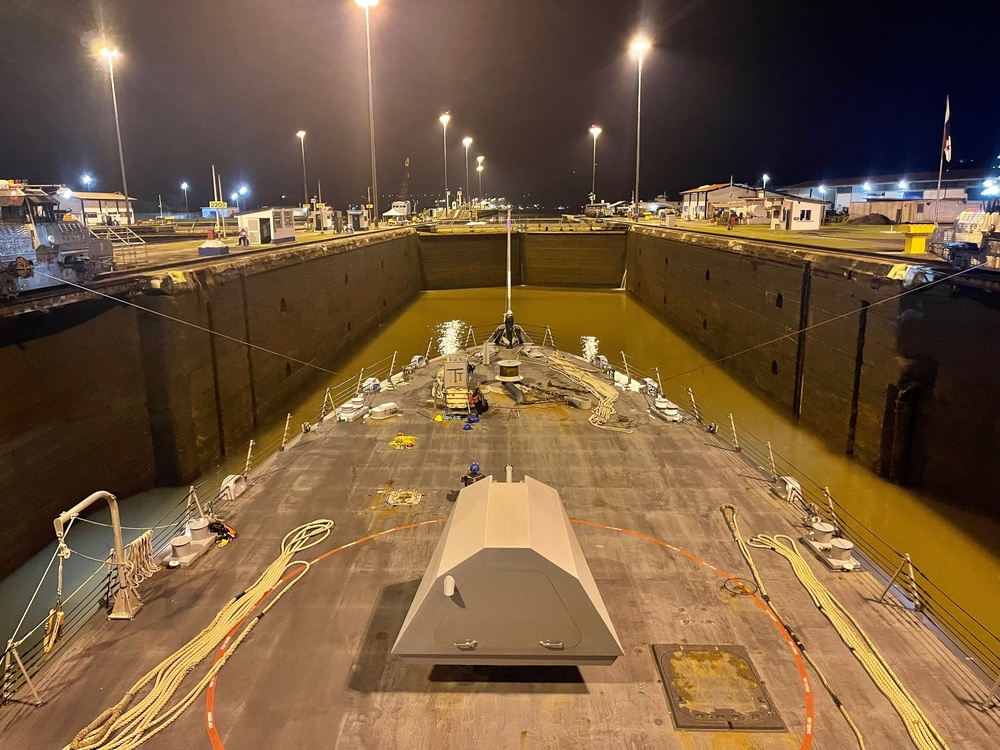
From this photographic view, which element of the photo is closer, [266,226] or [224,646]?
[224,646]

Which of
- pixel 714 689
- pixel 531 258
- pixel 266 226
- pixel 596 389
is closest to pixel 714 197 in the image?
pixel 531 258

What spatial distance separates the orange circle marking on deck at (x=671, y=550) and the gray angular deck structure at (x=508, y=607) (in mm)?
1967

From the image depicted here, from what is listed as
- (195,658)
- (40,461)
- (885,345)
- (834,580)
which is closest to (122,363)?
(40,461)

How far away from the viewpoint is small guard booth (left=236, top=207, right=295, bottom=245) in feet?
116

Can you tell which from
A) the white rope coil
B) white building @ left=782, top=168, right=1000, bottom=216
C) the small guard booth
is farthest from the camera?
white building @ left=782, top=168, right=1000, bottom=216

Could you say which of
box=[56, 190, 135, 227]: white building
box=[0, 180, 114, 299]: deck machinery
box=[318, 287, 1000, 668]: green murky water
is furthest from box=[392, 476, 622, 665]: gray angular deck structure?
box=[56, 190, 135, 227]: white building

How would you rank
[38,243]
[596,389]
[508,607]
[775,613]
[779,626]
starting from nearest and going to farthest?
[508,607], [779,626], [775,613], [38,243], [596,389]

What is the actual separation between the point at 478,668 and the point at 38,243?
1572 centimetres

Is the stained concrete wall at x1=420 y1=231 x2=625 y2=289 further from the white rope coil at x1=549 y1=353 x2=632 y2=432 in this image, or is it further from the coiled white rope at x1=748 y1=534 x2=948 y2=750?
the coiled white rope at x1=748 y1=534 x2=948 y2=750

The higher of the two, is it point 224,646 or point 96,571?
point 224,646

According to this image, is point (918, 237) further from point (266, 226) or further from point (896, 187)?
point (896, 187)

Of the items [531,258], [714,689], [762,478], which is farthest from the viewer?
[531,258]

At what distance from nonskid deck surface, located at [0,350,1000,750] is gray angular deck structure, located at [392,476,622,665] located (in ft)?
2.00

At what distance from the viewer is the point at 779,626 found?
7.99 meters
